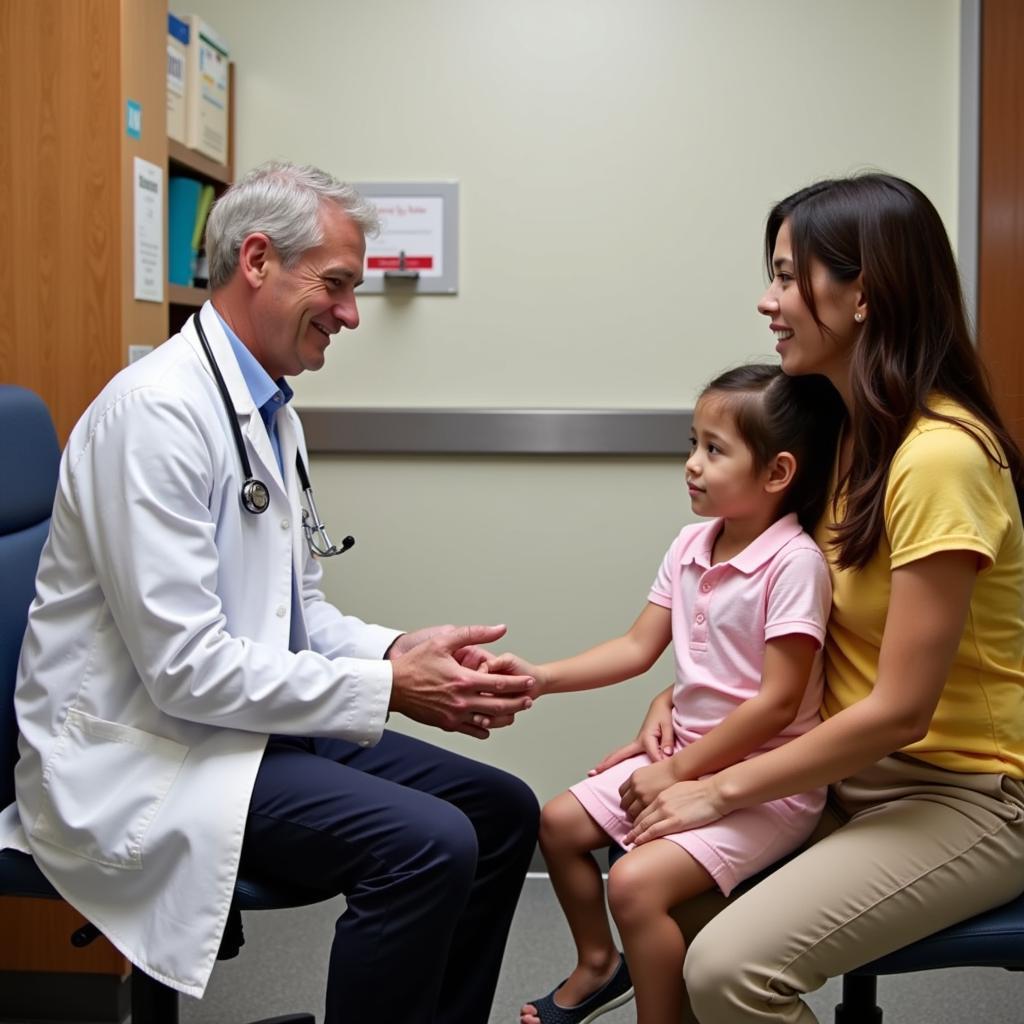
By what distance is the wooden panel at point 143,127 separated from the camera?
85.4 inches

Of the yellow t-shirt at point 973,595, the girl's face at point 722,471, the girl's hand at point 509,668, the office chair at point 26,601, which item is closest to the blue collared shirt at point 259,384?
the office chair at point 26,601

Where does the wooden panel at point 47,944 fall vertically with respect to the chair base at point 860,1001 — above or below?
below

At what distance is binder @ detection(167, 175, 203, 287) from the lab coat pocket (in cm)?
135

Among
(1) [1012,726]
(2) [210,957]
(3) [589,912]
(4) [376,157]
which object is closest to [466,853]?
(3) [589,912]

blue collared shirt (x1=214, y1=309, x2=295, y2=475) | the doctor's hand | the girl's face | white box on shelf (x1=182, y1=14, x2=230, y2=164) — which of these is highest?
white box on shelf (x1=182, y1=14, x2=230, y2=164)

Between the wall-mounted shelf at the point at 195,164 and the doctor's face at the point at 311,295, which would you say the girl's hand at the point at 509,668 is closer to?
the doctor's face at the point at 311,295

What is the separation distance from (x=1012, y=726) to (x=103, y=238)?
65.3 inches

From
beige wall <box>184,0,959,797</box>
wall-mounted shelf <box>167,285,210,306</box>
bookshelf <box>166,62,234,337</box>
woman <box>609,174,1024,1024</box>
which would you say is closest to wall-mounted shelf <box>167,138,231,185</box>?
bookshelf <box>166,62,234,337</box>

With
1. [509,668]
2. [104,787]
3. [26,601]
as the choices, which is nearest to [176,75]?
[26,601]

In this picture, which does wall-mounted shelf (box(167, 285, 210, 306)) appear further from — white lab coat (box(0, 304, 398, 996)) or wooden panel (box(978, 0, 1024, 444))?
wooden panel (box(978, 0, 1024, 444))

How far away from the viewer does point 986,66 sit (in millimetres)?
2699

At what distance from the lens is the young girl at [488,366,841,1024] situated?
149 centimetres

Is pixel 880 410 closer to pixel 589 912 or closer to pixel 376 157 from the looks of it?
pixel 589 912

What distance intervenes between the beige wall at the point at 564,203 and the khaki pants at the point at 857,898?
1.44m
